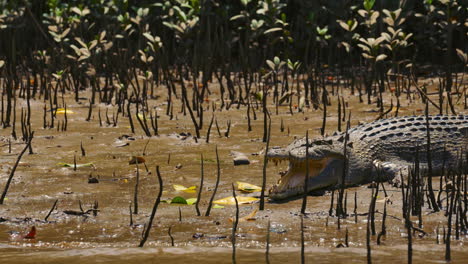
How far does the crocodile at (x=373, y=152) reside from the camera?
198 inches

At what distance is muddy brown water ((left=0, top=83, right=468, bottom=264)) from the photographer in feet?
12.3

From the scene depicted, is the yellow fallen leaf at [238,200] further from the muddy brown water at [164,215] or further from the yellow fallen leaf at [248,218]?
the yellow fallen leaf at [248,218]

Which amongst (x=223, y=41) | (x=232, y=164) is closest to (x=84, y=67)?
(x=223, y=41)

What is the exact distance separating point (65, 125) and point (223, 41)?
372cm

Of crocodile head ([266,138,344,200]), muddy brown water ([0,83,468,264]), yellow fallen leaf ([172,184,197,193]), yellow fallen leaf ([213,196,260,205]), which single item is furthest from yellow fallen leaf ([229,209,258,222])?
yellow fallen leaf ([172,184,197,193])

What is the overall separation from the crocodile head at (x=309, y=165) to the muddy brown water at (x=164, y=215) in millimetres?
94

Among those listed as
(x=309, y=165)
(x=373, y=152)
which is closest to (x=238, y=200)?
(x=309, y=165)

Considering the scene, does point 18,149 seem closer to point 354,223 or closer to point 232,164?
point 232,164

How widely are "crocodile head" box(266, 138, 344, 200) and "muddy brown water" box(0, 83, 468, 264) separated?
9cm

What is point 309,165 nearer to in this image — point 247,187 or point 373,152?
point 247,187

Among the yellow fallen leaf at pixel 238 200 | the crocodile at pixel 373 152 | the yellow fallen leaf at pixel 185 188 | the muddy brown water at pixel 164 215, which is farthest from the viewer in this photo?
the yellow fallen leaf at pixel 185 188

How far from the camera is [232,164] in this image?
5.86 metres

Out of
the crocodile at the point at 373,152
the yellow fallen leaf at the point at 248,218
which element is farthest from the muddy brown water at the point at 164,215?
the crocodile at the point at 373,152

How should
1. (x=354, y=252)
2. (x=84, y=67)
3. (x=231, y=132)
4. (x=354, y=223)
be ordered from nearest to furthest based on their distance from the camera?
(x=354, y=252) < (x=354, y=223) < (x=231, y=132) < (x=84, y=67)
